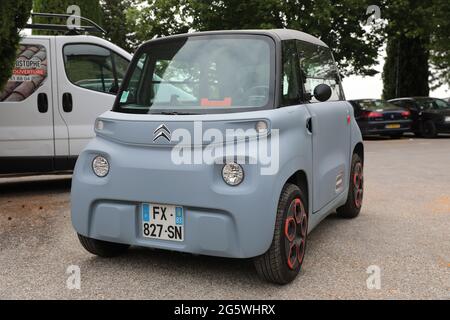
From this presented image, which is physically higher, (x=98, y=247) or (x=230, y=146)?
(x=230, y=146)

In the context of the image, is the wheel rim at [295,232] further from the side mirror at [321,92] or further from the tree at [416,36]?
the tree at [416,36]

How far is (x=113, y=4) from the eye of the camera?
37156 millimetres

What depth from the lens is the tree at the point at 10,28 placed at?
6172 millimetres

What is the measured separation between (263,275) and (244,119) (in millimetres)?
1059

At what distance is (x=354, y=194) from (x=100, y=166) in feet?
9.56

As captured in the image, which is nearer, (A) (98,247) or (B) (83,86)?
(A) (98,247)

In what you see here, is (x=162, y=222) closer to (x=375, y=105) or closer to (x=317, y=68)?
(x=317, y=68)

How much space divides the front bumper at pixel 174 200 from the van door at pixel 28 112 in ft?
11.1

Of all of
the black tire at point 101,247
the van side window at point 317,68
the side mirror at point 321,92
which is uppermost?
the van side window at point 317,68

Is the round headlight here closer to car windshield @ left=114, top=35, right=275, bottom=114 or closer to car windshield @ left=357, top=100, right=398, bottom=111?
car windshield @ left=114, top=35, right=275, bottom=114

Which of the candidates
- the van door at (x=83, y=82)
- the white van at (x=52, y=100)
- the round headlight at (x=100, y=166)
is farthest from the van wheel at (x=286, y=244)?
the van door at (x=83, y=82)
